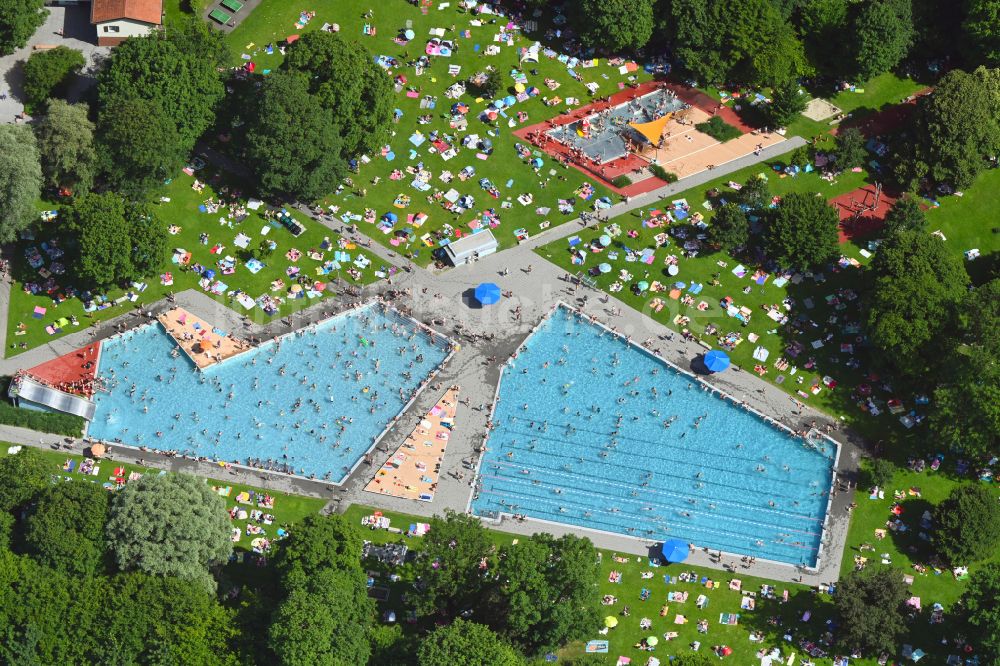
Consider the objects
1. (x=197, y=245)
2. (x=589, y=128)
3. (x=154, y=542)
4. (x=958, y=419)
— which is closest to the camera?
(x=154, y=542)

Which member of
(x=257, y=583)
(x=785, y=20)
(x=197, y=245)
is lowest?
(x=257, y=583)

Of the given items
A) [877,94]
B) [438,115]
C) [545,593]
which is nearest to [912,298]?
[877,94]

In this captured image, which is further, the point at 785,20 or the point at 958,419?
the point at 785,20

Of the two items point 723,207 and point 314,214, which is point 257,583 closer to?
point 314,214

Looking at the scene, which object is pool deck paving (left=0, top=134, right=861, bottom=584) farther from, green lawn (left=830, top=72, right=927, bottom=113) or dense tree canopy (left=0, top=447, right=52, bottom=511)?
green lawn (left=830, top=72, right=927, bottom=113)

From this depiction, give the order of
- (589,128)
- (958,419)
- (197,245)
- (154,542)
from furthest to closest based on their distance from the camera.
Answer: (589,128) → (197,245) → (958,419) → (154,542)

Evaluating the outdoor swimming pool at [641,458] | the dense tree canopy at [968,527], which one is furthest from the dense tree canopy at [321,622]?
the dense tree canopy at [968,527]

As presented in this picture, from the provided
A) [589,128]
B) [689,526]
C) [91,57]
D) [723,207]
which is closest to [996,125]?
[723,207]
